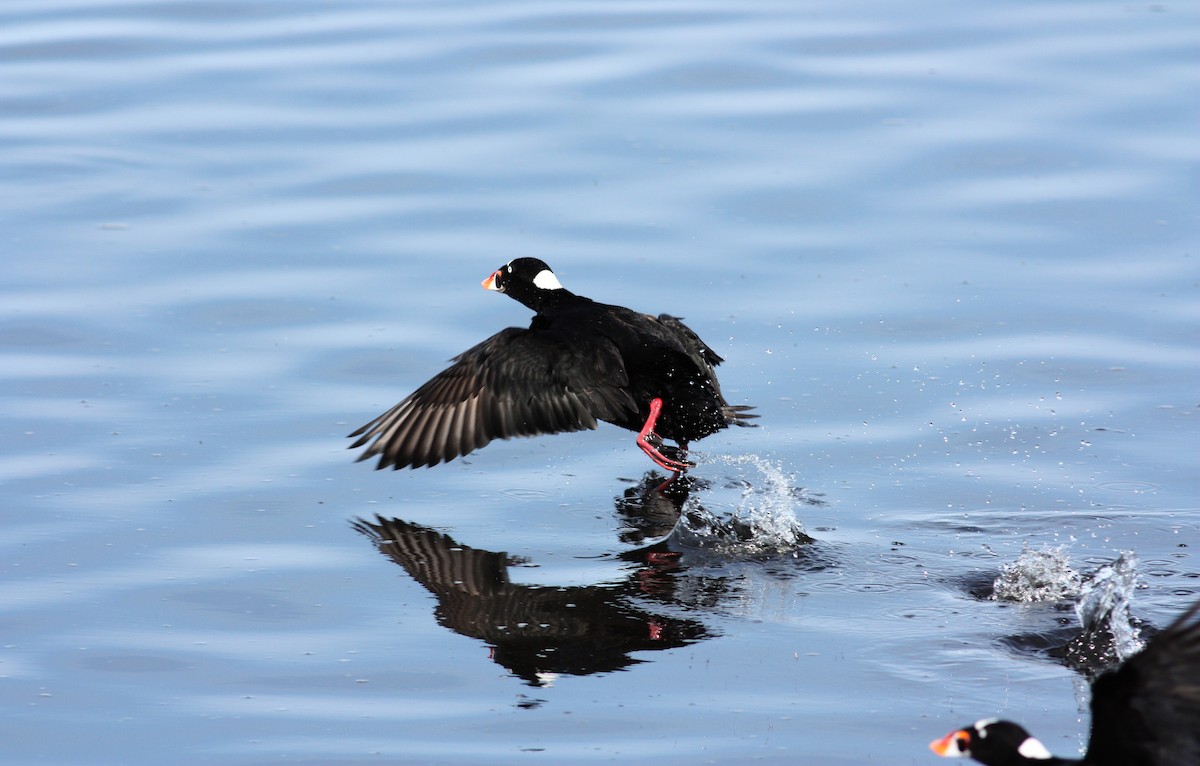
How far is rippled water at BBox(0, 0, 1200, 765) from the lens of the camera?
5688 millimetres

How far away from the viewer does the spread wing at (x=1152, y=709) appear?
4.48 m

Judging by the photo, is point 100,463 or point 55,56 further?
point 55,56

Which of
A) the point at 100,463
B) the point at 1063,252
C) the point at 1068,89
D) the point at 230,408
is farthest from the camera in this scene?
the point at 1068,89

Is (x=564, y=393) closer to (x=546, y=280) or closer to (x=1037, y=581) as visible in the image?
(x=546, y=280)

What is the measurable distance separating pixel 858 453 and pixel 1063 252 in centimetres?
289

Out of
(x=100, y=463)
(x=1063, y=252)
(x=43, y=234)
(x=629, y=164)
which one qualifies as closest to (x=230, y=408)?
(x=100, y=463)

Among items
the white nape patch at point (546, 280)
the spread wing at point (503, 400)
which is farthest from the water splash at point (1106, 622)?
the white nape patch at point (546, 280)

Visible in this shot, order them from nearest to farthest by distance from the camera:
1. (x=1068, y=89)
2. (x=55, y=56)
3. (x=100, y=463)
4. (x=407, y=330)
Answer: (x=100, y=463), (x=407, y=330), (x=1068, y=89), (x=55, y=56)

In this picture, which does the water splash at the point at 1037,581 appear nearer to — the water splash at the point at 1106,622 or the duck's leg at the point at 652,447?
the water splash at the point at 1106,622

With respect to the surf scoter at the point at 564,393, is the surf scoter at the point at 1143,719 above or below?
below

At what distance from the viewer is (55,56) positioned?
1431 centimetres

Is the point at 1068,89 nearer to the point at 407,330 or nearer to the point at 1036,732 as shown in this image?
the point at 407,330

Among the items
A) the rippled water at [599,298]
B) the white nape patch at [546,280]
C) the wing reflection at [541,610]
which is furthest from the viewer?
the white nape patch at [546,280]

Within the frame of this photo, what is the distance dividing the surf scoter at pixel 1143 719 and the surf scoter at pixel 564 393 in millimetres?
3238
